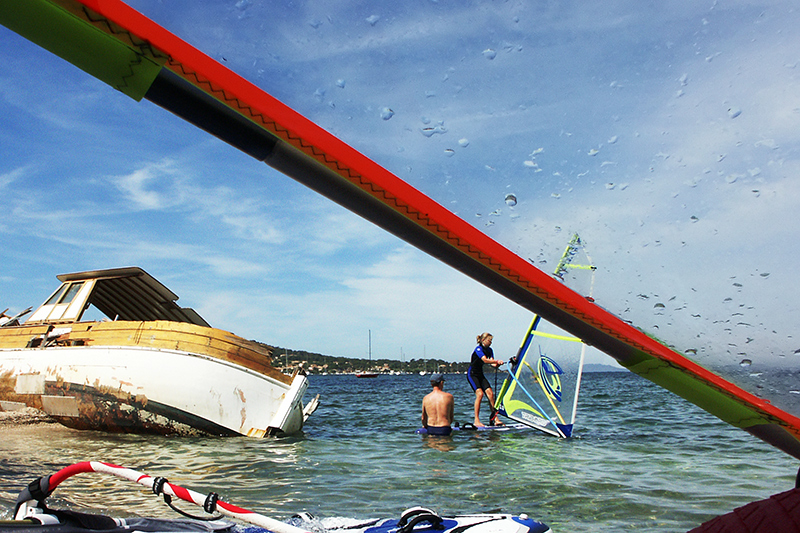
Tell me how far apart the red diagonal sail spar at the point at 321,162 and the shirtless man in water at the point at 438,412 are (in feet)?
25.6

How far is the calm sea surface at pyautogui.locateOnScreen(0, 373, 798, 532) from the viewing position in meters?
4.66

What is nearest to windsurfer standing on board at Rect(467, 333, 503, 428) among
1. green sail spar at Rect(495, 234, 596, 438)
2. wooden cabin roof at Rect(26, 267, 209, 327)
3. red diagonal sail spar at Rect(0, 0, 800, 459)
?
green sail spar at Rect(495, 234, 596, 438)

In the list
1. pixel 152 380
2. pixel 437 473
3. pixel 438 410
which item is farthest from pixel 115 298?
pixel 437 473

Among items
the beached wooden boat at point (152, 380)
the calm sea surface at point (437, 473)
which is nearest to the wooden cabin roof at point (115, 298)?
the beached wooden boat at point (152, 380)

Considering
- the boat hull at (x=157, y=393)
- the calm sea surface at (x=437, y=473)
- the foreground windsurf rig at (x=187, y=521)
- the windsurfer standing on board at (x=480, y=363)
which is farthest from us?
the windsurfer standing on board at (x=480, y=363)

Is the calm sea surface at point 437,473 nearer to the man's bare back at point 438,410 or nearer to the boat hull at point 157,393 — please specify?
the boat hull at point 157,393

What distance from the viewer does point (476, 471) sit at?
638cm

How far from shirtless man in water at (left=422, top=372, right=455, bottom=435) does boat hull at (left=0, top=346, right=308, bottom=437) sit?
2371 millimetres

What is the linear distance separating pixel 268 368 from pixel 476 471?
4108 mm

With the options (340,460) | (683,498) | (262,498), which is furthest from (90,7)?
(340,460)

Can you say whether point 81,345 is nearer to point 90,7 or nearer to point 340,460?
point 340,460

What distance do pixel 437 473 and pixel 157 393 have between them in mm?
4618

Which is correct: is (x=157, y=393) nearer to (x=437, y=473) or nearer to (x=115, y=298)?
(x=115, y=298)

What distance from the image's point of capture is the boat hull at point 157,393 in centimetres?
841
